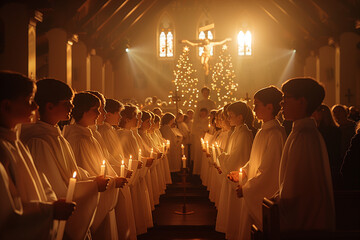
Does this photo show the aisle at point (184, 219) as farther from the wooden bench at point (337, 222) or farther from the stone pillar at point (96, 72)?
the stone pillar at point (96, 72)

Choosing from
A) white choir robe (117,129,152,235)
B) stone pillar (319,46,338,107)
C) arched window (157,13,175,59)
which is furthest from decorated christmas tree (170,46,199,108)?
white choir robe (117,129,152,235)

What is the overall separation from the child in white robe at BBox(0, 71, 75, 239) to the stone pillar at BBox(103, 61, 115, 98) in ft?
67.9

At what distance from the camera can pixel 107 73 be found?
2303 cm

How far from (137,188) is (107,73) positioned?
699 inches

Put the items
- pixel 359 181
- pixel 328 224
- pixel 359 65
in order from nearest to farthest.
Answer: pixel 328 224 < pixel 359 181 < pixel 359 65

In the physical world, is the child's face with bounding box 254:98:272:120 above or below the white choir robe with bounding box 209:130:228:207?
above

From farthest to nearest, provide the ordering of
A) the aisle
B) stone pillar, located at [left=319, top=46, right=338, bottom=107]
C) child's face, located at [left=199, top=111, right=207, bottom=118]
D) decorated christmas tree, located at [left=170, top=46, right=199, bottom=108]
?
decorated christmas tree, located at [left=170, top=46, right=199, bottom=108] → stone pillar, located at [left=319, top=46, right=338, bottom=107] → child's face, located at [left=199, top=111, right=207, bottom=118] → the aisle

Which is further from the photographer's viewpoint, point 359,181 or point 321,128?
point 321,128

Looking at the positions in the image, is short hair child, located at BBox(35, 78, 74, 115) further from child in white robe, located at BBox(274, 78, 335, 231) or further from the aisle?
the aisle

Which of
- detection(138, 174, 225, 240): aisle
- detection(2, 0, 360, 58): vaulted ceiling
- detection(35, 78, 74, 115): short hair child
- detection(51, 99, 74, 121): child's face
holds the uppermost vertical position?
detection(2, 0, 360, 58): vaulted ceiling

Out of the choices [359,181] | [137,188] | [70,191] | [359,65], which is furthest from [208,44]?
[70,191]

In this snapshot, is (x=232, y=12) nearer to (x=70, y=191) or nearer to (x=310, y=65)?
(x=310, y=65)

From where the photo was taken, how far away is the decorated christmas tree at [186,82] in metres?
22.6

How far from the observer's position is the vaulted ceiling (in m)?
12.5
